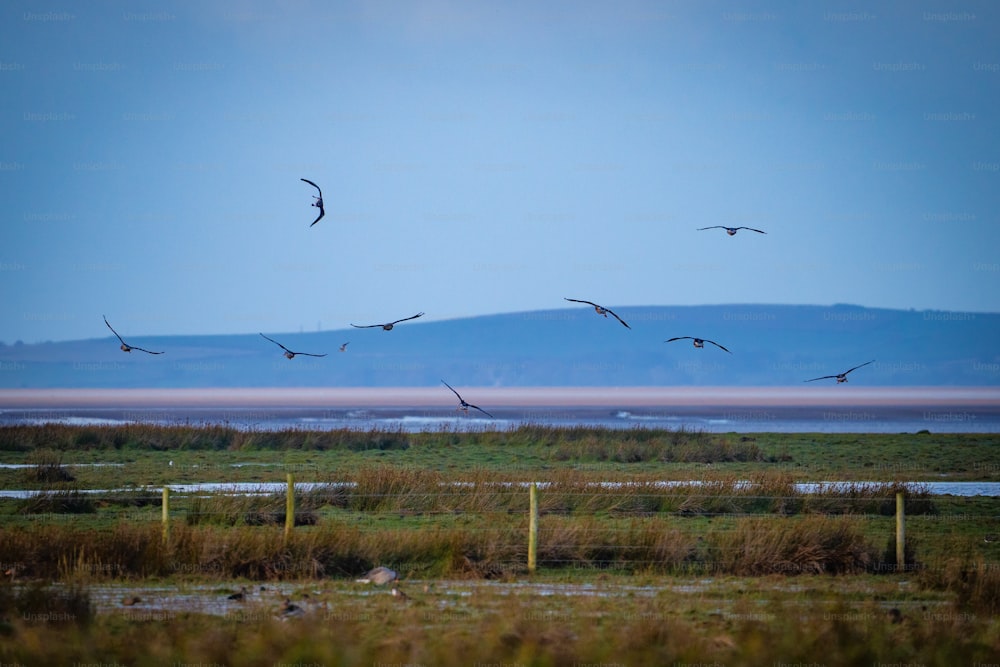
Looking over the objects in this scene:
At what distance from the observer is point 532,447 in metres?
49.4

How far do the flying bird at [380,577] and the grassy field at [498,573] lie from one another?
0.23 m

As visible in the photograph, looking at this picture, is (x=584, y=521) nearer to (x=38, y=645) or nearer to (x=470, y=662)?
(x=470, y=662)

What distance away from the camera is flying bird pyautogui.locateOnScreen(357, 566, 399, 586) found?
16953 mm

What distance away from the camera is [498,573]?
58.1 ft

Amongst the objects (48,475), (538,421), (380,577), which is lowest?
Answer: (380,577)

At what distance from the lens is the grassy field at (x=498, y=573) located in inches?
480

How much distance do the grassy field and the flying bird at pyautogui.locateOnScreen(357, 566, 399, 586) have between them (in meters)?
0.23

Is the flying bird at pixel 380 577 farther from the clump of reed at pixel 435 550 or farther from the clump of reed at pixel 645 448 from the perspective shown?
the clump of reed at pixel 645 448

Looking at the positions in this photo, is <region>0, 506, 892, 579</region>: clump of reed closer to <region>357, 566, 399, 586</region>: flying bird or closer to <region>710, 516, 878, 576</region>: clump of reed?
<region>710, 516, 878, 576</region>: clump of reed

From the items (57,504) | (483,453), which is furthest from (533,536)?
(483,453)

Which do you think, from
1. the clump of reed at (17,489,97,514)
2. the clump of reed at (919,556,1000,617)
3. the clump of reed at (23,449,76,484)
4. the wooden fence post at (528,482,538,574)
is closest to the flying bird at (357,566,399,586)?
the wooden fence post at (528,482,538,574)

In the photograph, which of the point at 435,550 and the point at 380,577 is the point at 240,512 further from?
the point at 380,577

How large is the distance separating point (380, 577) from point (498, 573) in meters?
1.95

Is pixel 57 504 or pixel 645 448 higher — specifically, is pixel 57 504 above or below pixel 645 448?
below
